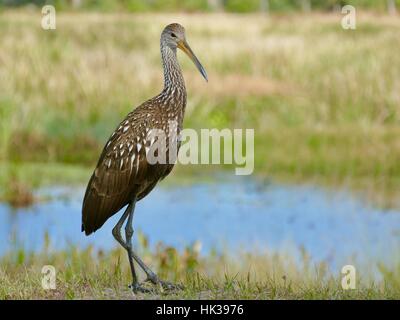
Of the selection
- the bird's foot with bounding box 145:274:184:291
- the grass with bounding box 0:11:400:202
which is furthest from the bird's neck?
the grass with bounding box 0:11:400:202

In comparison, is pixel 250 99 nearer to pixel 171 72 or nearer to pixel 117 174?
pixel 171 72

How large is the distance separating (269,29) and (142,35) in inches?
279

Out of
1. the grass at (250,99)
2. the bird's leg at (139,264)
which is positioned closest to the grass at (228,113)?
the grass at (250,99)

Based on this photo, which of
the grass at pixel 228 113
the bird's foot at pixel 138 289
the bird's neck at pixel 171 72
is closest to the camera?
the bird's foot at pixel 138 289

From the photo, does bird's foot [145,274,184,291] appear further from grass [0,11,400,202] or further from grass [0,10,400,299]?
grass [0,11,400,202]

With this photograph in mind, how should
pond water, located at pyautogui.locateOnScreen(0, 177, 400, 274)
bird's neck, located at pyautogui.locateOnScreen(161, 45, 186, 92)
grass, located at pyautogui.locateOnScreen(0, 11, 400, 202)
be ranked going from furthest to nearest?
grass, located at pyautogui.locateOnScreen(0, 11, 400, 202) → pond water, located at pyautogui.locateOnScreen(0, 177, 400, 274) → bird's neck, located at pyautogui.locateOnScreen(161, 45, 186, 92)

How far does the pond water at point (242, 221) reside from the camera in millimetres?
12484

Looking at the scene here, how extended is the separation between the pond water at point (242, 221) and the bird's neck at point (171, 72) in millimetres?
3945

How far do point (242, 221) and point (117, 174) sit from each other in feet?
23.2

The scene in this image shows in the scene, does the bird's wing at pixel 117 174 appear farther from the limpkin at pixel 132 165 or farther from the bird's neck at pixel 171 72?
the bird's neck at pixel 171 72

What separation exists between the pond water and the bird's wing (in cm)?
370

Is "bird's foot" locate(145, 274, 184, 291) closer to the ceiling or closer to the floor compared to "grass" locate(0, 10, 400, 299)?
closer to the floor

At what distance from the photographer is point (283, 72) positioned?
2622 cm

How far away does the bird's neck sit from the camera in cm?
768
